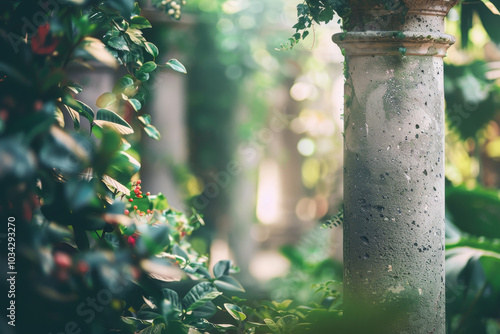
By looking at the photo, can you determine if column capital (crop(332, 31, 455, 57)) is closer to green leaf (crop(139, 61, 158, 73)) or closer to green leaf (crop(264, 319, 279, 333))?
green leaf (crop(139, 61, 158, 73))

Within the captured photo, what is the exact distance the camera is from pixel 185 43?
5.81 metres

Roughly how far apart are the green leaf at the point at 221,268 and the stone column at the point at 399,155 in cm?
50

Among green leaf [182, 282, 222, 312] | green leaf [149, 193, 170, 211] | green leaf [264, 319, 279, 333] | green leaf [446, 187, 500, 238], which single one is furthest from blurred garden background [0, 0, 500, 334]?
green leaf [182, 282, 222, 312]

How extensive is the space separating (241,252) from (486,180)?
374 cm

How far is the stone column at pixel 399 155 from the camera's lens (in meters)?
1.55

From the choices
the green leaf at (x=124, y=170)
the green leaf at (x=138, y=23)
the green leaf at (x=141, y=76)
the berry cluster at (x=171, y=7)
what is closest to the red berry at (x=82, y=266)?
the green leaf at (x=124, y=170)

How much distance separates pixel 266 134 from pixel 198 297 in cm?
516

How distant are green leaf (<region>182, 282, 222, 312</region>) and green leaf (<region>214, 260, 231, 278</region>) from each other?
159mm

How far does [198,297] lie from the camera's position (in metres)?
1.58


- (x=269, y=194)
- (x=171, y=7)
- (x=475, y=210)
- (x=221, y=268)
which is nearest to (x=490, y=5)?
(x=171, y=7)

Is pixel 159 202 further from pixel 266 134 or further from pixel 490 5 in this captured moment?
pixel 266 134

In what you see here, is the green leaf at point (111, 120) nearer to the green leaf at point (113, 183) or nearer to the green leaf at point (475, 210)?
the green leaf at point (113, 183)

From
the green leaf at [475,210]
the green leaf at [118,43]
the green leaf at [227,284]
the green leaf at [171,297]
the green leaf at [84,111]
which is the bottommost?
the green leaf at [475,210]

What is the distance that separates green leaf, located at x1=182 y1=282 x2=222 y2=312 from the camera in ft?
5.07
